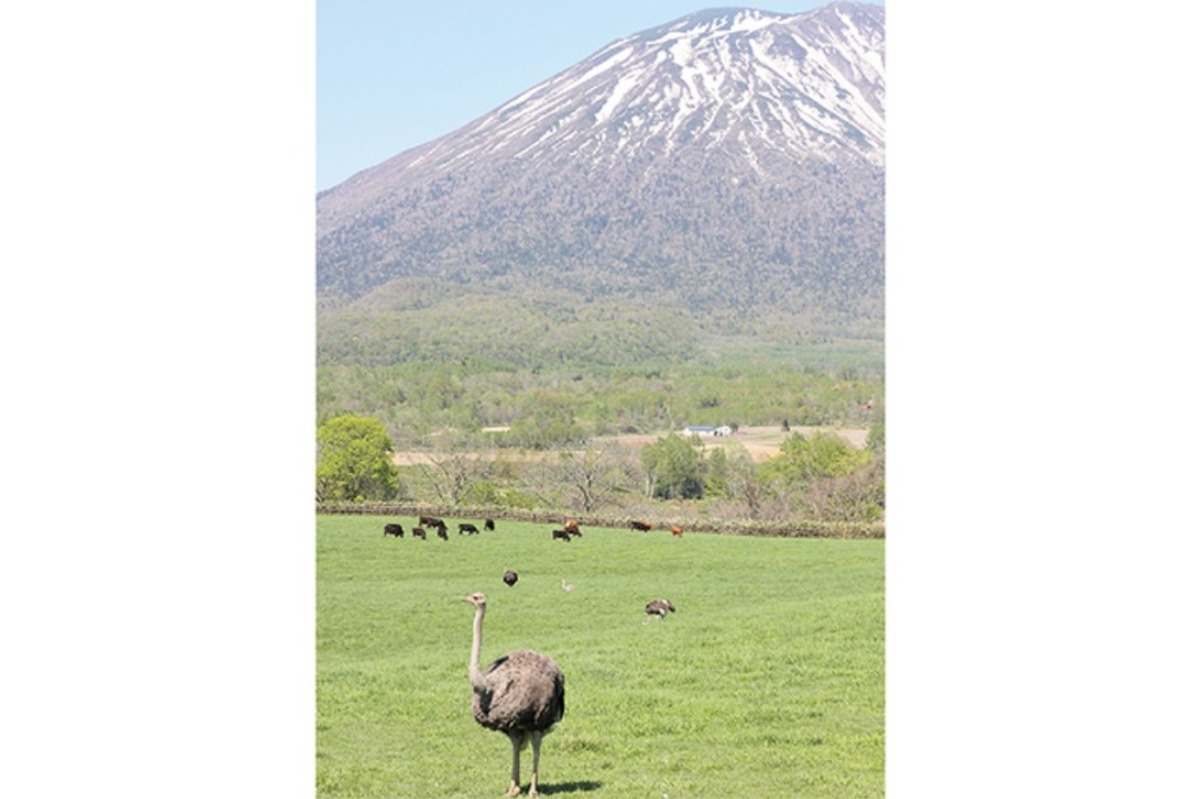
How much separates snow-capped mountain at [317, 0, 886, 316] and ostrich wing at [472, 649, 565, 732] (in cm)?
425

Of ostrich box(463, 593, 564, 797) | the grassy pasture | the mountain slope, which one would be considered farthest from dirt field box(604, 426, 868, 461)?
ostrich box(463, 593, 564, 797)

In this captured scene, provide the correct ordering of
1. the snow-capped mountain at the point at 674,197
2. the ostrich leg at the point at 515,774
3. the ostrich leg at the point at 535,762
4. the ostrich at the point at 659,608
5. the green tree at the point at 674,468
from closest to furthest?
1. the ostrich leg at the point at 535,762
2. the ostrich leg at the point at 515,774
3. the ostrich at the point at 659,608
4. the snow-capped mountain at the point at 674,197
5. the green tree at the point at 674,468

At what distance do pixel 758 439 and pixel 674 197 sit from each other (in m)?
1.69

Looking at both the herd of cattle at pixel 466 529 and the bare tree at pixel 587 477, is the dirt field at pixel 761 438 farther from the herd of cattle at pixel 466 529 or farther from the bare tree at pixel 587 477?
the herd of cattle at pixel 466 529

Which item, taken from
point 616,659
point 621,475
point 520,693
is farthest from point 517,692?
point 621,475

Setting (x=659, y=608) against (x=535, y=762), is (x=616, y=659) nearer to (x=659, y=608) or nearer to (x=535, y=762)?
(x=659, y=608)

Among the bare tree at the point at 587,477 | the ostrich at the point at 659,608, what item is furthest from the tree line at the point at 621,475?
the ostrich at the point at 659,608

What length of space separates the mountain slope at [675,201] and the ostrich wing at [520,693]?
4.23m

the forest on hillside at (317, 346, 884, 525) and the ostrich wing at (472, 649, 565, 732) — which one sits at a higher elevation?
the forest on hillside at (317, 346, 884, 525)

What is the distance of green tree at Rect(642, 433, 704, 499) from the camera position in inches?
402

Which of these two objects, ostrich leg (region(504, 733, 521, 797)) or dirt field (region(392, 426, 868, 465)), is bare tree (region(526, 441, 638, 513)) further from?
ostrich leg (region(504, 733, 521, 797))

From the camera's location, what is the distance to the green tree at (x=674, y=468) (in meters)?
10.2

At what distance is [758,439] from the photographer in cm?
1033

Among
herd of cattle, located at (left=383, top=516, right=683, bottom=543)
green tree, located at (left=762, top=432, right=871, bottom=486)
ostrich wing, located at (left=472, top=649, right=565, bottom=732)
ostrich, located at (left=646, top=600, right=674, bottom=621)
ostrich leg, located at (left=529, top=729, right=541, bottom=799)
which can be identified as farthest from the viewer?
green tree, located at (left=762, top=432, right=871, bottom=486)
